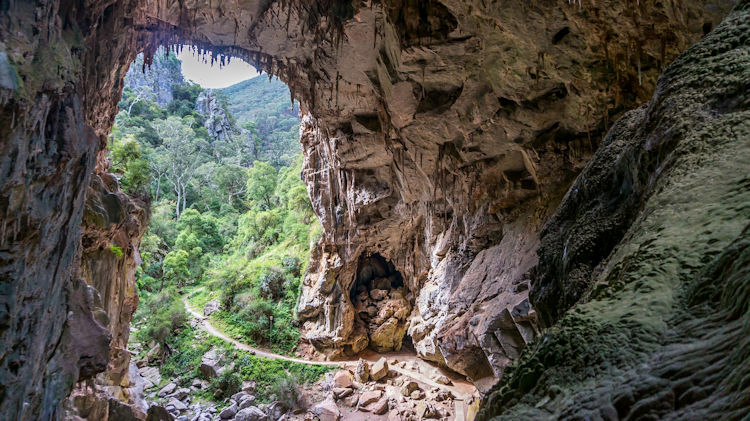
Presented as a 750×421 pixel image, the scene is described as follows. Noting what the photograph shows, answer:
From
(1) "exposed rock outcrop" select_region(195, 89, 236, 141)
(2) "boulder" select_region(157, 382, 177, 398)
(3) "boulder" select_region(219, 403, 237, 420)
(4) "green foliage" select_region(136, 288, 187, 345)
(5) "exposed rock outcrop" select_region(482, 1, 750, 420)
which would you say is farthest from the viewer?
(1) "exposed rock outcrop" select_region(195, 89, 236, 141)

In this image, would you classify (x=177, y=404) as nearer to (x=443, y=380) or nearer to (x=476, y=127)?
(x=443, y=380)

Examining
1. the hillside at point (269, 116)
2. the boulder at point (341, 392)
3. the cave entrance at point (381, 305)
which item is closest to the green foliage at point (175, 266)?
the cave entrance at point (381, 305)

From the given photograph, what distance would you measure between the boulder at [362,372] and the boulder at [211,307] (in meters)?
9.45

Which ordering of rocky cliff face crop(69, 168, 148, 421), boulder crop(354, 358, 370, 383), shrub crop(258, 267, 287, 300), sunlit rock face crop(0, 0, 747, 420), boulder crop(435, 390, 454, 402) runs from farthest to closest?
1. shrub crop(258, 267, 287, 300)
2. boulder crop(354, 358, 370, 383)
3. boulder crop(435, 390, 454, 402)
4. rocky cliff face crop(69, 168, 148, 421)
5. sunlit rock face crop(0, 0, 747, 420)

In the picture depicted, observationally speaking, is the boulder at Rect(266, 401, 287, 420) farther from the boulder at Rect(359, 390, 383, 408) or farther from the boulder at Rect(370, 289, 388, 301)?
the boulder at Rect(370, 289, 388, 301)

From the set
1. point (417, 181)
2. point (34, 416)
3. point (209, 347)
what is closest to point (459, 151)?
point (417, 181)

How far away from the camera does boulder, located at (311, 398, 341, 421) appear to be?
37.3 ft

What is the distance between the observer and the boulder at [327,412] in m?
11.4

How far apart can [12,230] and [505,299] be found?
26.0 ft

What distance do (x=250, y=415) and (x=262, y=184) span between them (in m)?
19.6

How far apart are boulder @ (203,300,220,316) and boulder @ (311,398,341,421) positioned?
10.2 m

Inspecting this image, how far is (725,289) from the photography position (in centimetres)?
136

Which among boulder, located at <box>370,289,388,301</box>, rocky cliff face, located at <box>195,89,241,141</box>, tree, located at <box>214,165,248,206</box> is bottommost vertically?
boulder, located at <box>370,289,388,301</box>

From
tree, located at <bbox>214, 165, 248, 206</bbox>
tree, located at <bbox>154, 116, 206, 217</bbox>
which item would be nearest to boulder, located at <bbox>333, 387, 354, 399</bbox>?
tree, located at <bbox>214, 165, 248, 206</bbox>
